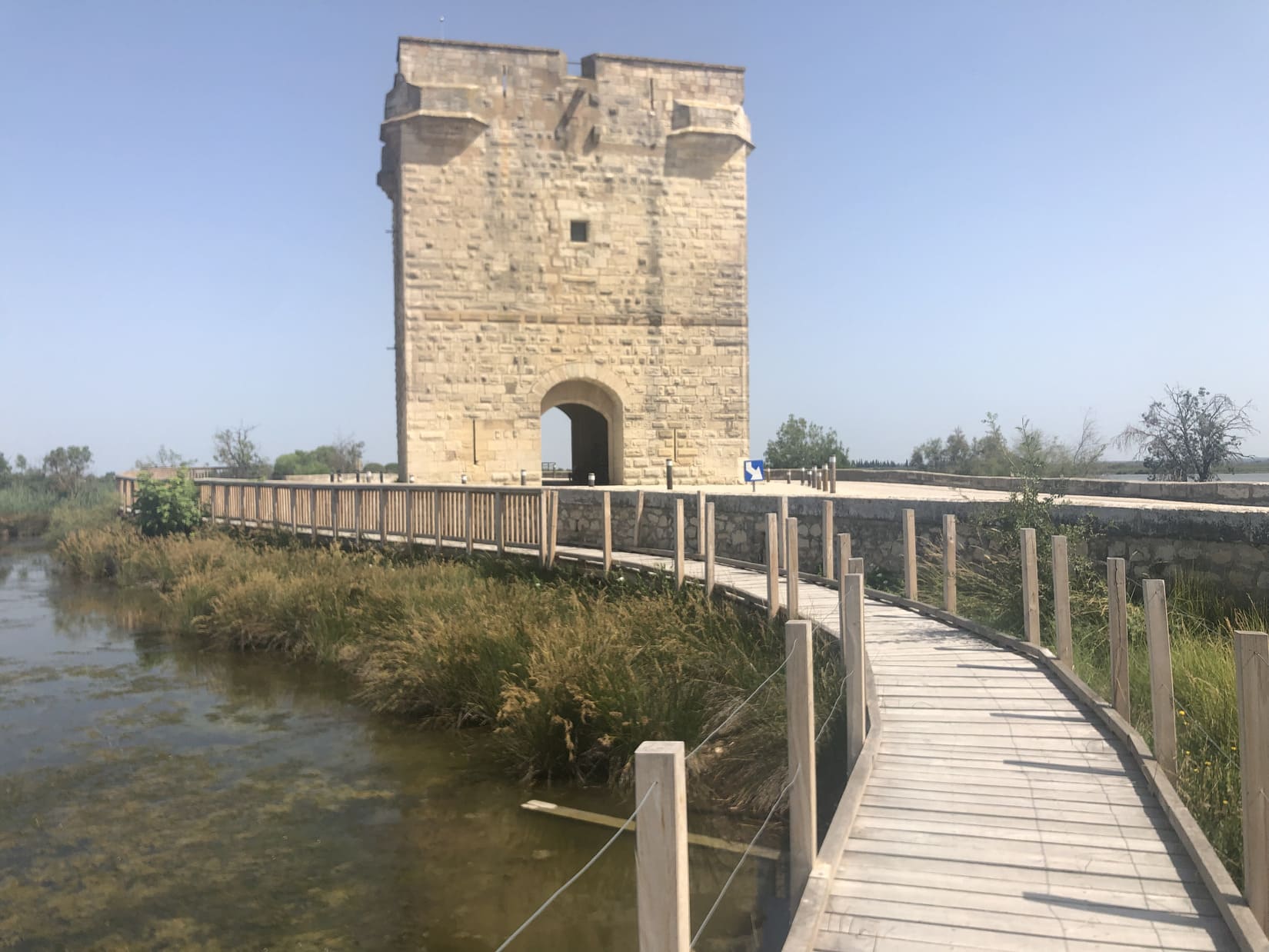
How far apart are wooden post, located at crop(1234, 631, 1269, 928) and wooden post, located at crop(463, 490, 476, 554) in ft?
36.6

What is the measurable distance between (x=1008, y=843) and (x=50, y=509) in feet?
108

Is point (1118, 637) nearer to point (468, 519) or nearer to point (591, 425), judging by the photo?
point (468, 519)

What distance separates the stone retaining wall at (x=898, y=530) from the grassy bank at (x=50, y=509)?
15.4m

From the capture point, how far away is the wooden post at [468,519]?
13.7 meters

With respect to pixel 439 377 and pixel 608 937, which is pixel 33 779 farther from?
pixel 439 377

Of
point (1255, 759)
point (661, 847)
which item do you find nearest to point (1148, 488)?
point (1255, 759)

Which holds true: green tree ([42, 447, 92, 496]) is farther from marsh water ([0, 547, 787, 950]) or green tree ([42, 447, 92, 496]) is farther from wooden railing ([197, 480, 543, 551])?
marsh water ([0, 547, 787, 950])

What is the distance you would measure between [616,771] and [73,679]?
754cm

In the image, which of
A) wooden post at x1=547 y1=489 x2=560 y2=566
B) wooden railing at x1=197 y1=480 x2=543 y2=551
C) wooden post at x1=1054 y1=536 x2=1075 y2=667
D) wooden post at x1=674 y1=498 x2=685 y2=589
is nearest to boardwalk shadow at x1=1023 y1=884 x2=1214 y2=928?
wooden post at x1=1054 y1=536 x2=1075 y2=667

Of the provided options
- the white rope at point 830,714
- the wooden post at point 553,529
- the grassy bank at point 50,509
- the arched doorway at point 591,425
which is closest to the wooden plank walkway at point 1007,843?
the white rope at point 830,714

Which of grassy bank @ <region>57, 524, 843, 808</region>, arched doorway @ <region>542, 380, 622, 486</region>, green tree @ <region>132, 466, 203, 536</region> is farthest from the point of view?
arched doorway @ <region>542, 380, 622, 486</region>

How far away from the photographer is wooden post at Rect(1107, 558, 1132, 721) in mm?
5277

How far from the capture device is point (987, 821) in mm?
4090

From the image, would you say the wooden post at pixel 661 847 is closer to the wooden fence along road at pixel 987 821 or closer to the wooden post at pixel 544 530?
the wooden fence along road at pixel 987 821
